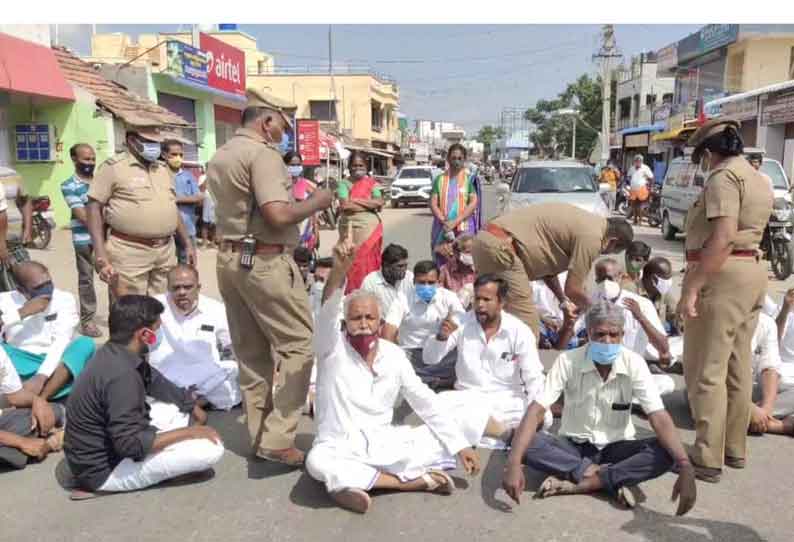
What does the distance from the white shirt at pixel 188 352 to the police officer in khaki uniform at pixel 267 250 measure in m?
1.11

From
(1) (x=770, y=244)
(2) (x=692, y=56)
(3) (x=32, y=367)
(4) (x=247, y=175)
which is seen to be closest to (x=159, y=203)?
(3) (x=32, y=367)

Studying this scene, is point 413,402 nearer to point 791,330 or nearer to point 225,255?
point 225,255

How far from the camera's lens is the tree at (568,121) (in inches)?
1935

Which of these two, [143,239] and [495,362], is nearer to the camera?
[495,362]

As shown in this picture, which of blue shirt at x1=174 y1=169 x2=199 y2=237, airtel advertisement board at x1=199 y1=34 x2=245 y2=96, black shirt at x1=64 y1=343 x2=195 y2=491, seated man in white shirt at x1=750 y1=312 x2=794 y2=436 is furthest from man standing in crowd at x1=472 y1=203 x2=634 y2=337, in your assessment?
airtel advertisement board at x1=199 y1=34 x2=245 y2=96

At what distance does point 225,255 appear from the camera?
12.4 ft

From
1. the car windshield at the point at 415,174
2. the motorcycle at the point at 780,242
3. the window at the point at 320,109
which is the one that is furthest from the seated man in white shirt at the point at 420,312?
the window at the point at 320,109

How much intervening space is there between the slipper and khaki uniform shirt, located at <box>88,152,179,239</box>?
278 cm

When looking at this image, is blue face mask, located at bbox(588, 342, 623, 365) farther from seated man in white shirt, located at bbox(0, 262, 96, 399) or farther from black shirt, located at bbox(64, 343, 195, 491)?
seated man in white shirt, located at bbox(0, 262, 96, 399)

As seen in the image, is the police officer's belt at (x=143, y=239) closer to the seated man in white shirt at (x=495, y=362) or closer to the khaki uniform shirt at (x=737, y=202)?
the seated man in white shirt at (x=495, y=362)

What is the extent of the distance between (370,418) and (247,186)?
135 cm

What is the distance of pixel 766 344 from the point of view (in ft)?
15.2

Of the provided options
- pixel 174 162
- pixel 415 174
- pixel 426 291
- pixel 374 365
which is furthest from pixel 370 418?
pixel 415 174

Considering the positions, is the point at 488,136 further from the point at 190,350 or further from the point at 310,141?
the point at 190,350
